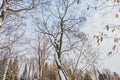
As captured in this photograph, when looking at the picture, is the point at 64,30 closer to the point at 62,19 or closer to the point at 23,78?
the point at 62,19

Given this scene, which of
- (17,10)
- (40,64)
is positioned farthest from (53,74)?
(17,10)

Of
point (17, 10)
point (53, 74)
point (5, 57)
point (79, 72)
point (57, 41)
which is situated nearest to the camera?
point (17, 10)

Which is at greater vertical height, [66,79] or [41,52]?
[66,79]

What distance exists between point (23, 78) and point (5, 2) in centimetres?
6294

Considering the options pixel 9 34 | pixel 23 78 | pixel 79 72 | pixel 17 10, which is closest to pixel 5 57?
pixel 9 34

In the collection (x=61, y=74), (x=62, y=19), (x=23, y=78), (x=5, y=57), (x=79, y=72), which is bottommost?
(x=23, y=78)

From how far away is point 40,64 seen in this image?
4112cm

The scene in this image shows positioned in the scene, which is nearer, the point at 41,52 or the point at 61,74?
the point at 61,74

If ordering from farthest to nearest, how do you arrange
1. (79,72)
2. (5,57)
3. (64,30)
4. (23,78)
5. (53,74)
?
(23,78) → (53,74) → (79,72) → (5,57) → (64,30)

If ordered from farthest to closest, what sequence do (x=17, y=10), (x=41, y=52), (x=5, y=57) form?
(x=41, y=52)
(x=5, y=57)
(x=17, y=10)

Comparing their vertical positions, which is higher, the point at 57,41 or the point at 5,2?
the point at 5,2

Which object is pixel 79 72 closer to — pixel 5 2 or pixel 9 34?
pixel 9 34

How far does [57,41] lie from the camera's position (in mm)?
22328

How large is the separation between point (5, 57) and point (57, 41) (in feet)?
29.5
